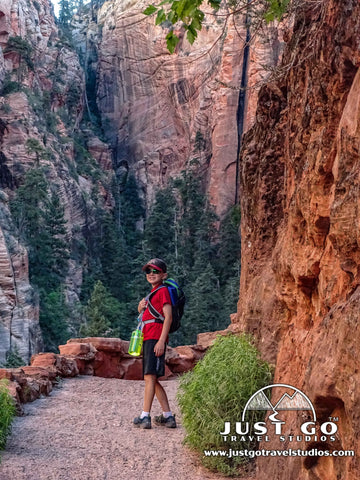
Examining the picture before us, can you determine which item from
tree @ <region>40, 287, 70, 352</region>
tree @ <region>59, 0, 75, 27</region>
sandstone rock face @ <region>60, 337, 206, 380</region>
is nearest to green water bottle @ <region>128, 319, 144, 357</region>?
sandstone rock face @ <region>60, 337, 206, 380</region>

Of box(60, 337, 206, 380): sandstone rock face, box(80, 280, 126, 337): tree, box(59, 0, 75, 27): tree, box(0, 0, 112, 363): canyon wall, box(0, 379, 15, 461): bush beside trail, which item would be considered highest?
box(59, 0, 75, 27): tree

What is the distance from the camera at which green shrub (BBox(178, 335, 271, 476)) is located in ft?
12.4

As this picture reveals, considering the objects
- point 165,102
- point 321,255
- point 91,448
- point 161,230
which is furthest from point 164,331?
point 165,102

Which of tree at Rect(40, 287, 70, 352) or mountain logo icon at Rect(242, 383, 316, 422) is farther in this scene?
tree at Rect(40, 287, 70, 352)

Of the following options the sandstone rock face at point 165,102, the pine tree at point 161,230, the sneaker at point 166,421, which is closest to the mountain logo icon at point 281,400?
the sneaker at point 166,421

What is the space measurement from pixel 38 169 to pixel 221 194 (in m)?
12.9

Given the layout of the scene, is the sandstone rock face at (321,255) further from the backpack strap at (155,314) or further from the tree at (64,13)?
the tree at (64,13)

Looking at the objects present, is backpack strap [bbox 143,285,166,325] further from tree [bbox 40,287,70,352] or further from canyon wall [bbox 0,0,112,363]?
tree [bbox 40,287,70,352]

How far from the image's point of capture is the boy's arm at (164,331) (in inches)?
181

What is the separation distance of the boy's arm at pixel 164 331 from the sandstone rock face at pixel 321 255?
0.81 m

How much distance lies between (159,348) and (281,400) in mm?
1394

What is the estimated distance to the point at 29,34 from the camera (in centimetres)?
4203

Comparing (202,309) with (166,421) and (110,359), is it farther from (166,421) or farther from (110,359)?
(166,421)

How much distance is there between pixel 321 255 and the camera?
3.35m
